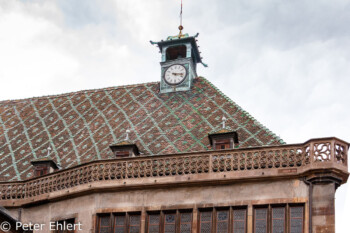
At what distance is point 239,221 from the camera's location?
61.1 ft

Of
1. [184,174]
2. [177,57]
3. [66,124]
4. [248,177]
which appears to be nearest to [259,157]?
[248,177]

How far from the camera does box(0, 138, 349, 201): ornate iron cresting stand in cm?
1858

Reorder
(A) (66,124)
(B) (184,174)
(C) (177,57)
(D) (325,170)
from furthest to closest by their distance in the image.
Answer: (C) (177,57) < (A) (66,124) < (B) (184,174) < (D) (325,170)

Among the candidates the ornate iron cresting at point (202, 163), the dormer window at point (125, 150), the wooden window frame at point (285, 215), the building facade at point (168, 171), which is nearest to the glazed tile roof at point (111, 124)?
the building facade at point (168, 171)

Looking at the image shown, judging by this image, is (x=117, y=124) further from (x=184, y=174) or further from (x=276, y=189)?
(x=276, y=189)

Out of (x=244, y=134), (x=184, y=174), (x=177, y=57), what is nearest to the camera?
(x=184, y=174)

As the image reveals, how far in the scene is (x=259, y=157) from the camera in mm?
19062

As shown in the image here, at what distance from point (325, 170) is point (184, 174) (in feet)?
11.9

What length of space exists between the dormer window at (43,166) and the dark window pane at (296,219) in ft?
25.8

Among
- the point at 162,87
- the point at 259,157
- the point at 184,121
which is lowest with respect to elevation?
the point at 259,157

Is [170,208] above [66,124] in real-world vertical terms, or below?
below

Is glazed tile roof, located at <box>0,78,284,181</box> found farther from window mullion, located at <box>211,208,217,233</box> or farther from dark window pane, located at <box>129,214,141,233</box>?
window mullion, located at <box>211,208,217,233</box>

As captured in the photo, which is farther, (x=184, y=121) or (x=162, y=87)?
(x=162, y=87)

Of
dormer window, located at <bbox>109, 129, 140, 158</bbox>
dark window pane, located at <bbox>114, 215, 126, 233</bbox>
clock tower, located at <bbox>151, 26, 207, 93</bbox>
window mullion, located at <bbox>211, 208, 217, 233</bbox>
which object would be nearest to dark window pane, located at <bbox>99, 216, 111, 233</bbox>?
dark window pane, located at <bbox>114, 215, 126, 233</bbox>
